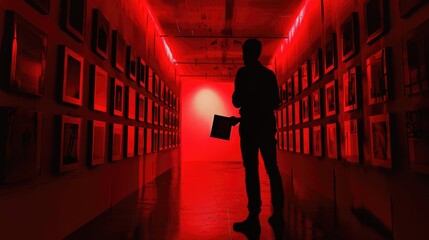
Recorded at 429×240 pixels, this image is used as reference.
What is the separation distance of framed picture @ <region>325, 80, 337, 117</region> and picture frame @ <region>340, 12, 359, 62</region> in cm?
58

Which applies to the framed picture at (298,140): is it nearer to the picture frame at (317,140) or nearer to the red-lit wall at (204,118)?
the picture frame at (317,140)

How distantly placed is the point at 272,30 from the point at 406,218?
756cm

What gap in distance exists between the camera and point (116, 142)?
5.04 meters

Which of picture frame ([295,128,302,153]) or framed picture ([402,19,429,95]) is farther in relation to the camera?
picture frame ([295,128,302,153])

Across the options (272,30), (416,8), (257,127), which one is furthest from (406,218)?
(272,30)

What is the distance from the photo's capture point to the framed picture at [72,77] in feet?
10.4

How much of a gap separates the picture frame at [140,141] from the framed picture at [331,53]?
4.08m

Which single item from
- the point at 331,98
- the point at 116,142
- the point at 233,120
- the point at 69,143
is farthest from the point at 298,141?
the point at 69,143

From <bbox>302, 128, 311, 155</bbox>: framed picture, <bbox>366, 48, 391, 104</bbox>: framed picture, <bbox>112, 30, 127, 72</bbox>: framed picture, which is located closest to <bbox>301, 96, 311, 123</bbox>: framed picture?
<bbox>302, 128, 311, 155</bbox>: framed picture

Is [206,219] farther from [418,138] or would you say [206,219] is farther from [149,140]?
[149,140]

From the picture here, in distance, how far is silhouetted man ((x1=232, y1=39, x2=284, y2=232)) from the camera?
10.4 feet

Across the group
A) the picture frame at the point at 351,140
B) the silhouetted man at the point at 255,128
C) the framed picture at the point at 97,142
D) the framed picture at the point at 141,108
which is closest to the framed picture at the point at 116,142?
the framed picture at the point at 97,142

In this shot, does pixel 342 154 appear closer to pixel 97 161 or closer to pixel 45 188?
pixel 97 161

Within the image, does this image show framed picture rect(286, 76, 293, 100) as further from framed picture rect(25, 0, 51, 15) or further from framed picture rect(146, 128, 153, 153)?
framed picture rect(25, 0, 51, 15)
